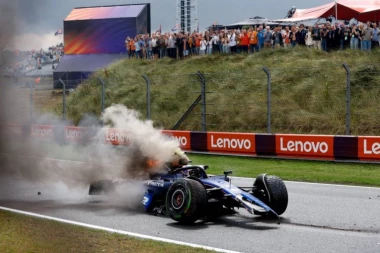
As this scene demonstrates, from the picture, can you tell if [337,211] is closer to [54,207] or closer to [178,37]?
[54,207]

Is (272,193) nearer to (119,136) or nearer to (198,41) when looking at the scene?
(119,136)

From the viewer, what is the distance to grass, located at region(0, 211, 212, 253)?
8.23m

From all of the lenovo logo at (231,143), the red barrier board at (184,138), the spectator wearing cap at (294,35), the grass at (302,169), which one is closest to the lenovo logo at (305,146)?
the grass at (302,169)

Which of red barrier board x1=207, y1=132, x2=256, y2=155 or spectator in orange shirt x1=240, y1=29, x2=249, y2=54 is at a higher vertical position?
spectator in orange shirt x1=240, y1=29, x2=249, y2=54

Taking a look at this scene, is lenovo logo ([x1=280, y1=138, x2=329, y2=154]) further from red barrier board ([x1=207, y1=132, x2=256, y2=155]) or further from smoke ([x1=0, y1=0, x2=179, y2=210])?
smoke ([x1=0, y1=0, x2=179, y2=210])

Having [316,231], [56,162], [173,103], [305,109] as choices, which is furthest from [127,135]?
[173,103]

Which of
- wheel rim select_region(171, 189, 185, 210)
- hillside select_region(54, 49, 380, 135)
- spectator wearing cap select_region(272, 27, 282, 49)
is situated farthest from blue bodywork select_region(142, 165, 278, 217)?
spectator wearing cap select_region(272, 27, 282, 49)

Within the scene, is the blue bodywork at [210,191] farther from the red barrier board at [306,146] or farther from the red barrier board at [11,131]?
the red barrier board at [306,146]

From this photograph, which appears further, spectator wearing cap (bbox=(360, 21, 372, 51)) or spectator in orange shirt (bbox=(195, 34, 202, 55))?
spectator in orange shirt (bbox=(195, 34, 202, 55))

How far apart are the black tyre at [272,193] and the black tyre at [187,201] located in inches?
44.9

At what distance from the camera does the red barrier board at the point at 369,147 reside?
57.9 ft

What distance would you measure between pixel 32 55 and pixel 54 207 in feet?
10.5

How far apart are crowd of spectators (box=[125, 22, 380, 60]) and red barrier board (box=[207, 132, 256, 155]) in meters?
8.19

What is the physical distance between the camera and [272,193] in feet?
34.0
